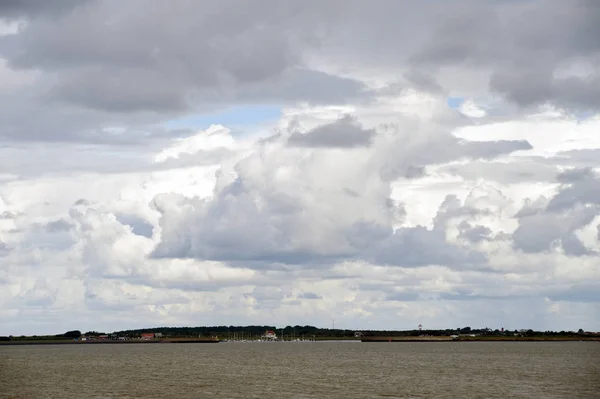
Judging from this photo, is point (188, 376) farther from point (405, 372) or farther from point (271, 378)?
point (405, 372)

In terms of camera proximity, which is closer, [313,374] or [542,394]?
[542,394]

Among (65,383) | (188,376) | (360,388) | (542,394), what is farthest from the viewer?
(188,376)

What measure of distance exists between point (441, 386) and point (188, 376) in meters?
45.8

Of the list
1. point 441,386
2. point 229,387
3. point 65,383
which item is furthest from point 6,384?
point 441,386

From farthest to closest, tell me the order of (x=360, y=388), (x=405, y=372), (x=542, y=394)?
(x=405, y=372) → (x=360, y=388) → (x=542, y=394)

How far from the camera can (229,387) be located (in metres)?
110

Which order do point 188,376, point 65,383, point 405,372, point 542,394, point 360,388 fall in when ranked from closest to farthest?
point 542,394 → point 360,388 → point 65,383 → point 188,376 → point 405,372

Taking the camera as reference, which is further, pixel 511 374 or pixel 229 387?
pixel 511 374

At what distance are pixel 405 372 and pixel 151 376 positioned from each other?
149 ft

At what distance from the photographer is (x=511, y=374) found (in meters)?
138

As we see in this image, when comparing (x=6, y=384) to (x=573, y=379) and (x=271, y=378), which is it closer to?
(x=271, y=378)

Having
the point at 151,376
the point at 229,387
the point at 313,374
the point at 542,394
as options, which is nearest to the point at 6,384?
the point at 151,376

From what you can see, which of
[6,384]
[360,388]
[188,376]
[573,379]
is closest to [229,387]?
[360,388]

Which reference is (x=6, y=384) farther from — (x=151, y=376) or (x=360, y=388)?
(x=360, y=388)
